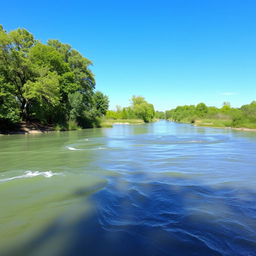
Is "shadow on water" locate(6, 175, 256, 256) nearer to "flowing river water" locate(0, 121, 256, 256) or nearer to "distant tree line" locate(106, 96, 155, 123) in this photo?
"flowing river water" locate(0, 121, 256, 256)

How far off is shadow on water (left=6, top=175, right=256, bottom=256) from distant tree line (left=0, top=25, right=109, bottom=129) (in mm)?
24881

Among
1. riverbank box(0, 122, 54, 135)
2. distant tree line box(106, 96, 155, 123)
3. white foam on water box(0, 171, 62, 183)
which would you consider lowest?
white foam on water box(0, 171, 62, 183)

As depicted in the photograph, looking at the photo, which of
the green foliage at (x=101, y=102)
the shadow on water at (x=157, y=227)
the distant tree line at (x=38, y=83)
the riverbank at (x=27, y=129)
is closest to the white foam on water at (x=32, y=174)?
the shadow on water at (x=157, y=227)

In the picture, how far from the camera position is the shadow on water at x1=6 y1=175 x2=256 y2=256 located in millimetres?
2875

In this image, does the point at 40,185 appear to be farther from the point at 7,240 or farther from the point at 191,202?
the point at 191,202

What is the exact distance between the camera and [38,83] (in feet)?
88.6

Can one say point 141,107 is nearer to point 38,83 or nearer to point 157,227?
point 38,83

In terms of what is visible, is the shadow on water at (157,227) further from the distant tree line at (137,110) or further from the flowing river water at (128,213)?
the distant tree line at (137,110)

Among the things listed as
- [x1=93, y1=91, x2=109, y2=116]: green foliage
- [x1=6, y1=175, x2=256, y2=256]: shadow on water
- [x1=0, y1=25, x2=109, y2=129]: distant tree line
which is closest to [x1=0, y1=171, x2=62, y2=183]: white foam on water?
[x1=6, y1=175, x2=256, y2=256]: shadow on water

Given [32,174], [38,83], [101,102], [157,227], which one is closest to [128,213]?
[157,227]

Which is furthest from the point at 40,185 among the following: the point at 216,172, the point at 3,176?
the point at 216,172

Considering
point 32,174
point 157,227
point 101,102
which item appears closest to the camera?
point 157,227

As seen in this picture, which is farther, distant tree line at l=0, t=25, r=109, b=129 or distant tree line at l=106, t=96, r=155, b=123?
distant tree line at l=106, t=96, r=155, b=123

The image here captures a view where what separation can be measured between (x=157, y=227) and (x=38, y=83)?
2794 centimetres
